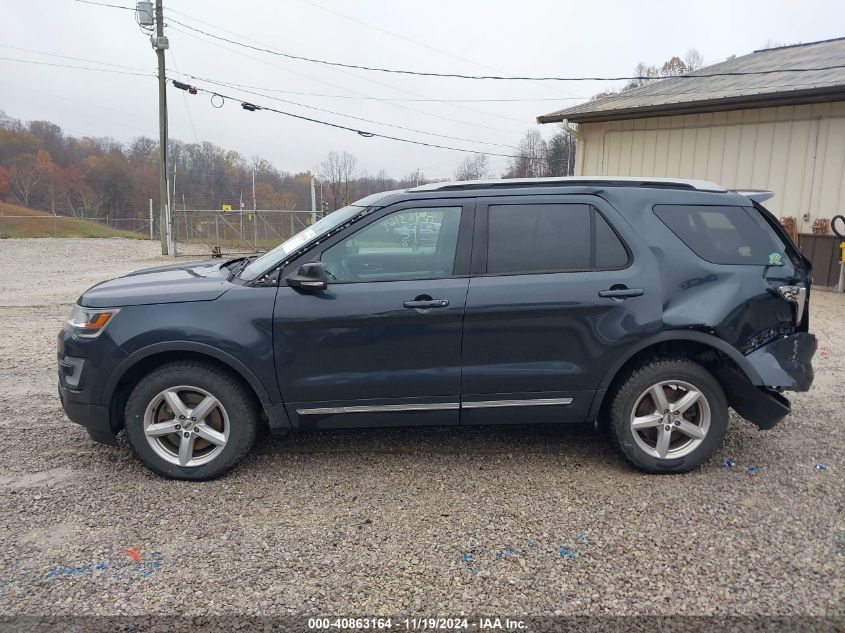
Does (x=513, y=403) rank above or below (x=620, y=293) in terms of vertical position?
below

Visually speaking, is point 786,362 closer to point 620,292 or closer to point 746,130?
point 620,292

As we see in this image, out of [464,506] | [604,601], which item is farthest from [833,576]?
[464,506]

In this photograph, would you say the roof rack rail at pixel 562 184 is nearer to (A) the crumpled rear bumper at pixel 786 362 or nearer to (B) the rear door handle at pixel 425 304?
(B) the rear door handle at pixel 425 304

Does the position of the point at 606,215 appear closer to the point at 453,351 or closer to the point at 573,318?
the point at 573,318

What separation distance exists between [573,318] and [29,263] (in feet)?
66.2

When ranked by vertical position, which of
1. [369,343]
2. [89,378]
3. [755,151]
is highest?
[755,151]

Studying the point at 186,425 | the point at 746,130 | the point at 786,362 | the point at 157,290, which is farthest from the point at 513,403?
the point at 746,130

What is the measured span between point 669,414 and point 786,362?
821mm

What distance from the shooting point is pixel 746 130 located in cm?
1273

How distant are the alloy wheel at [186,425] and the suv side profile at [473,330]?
1cm

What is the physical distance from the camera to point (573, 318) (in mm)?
3729

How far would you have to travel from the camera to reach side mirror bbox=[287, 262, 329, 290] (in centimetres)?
362

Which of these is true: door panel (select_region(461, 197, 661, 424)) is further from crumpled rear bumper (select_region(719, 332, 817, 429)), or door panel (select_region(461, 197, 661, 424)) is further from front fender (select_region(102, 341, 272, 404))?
front fender (select_region(102, 341, 272, 404))

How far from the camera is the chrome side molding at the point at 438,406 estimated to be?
3.75 metres
